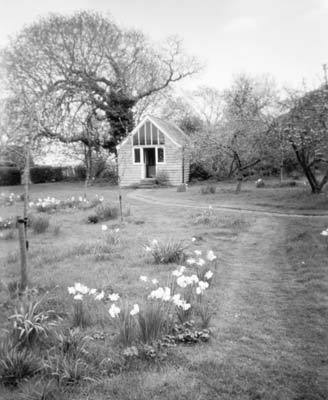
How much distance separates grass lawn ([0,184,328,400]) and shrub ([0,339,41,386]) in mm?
90

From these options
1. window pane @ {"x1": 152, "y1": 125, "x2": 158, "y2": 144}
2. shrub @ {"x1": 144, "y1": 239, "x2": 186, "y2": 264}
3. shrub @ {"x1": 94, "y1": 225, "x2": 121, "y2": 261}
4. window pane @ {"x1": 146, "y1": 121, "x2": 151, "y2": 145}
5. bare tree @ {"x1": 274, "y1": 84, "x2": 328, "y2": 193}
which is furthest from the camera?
window pane @ {"x1": 146, "y1": 121, "x2": 151, "y2": 145}

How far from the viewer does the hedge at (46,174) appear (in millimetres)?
29117

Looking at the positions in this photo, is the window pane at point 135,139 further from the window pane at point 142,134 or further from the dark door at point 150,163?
the dark door at point 150,163

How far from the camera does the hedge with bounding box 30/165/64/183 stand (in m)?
29.1

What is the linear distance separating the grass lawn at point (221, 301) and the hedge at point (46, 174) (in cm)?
2245

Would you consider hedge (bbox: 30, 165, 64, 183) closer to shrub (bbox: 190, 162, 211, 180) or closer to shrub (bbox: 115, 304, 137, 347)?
shrub (bbox: 190, 162, 211, 180)

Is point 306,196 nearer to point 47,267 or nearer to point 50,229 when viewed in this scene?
point 50,229

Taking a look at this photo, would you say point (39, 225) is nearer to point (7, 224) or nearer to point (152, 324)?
point (7, 224)

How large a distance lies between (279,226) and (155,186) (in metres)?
15.7

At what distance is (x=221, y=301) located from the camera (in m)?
4.04

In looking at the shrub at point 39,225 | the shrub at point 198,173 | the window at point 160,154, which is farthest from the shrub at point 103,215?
the shrub at point 198,173

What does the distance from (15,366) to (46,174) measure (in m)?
29.1

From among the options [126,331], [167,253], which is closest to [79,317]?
[126,331]

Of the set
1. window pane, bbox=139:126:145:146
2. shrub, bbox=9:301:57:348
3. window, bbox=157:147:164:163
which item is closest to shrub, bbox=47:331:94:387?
shrub, bbox=9:301:57:348
